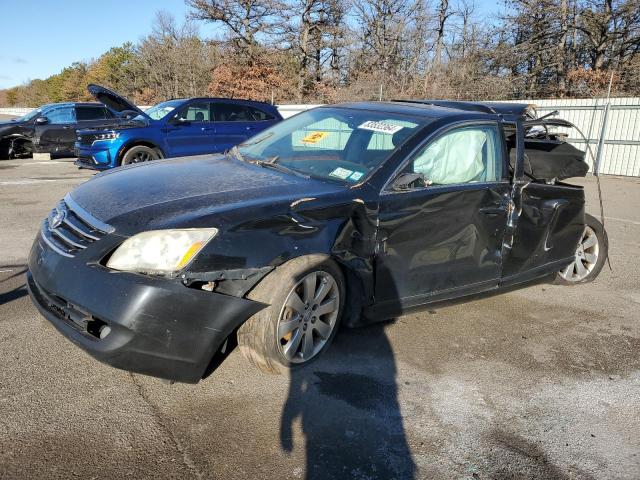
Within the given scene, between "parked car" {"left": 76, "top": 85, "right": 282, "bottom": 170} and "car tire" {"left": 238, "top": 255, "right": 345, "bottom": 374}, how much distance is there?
7.10 metres

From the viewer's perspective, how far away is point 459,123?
3.79 m

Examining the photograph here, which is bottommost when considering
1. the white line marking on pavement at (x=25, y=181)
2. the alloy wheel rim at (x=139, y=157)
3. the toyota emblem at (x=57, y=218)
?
the white line marking on pavement at (x=25, y=181)

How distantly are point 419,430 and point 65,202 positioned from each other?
251 centimetres

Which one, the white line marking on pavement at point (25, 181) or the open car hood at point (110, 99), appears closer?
the open car hood at point (110, 99)

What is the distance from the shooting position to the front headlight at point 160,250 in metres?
2.60

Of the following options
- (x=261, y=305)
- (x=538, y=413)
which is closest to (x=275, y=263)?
(x=261, y=305)

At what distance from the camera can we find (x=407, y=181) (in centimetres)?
338

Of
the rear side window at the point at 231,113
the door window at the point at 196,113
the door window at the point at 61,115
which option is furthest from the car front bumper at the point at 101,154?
the door window at the point at 61,115

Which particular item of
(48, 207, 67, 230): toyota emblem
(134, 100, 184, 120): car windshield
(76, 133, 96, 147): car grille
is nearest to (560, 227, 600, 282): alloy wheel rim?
(48, 207, 67, 230): toyota emblem

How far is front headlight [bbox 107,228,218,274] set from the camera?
260 centimetres

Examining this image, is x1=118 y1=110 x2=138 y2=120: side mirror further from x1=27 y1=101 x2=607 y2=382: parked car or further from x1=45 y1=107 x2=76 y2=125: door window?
x1=27 y1=101 x2=607 y2=382: parked car

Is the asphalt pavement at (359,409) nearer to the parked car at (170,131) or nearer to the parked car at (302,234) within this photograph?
the parked car at (302,234)

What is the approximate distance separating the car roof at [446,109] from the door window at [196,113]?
6.90 m

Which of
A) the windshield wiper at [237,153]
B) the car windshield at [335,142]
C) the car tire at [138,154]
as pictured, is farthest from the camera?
the car tire at [138,154]
